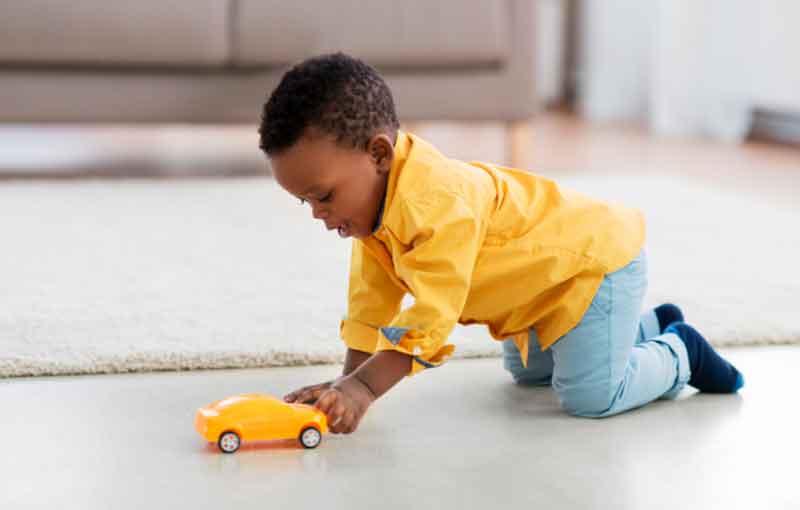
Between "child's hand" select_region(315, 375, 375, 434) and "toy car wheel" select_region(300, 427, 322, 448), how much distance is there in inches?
0.6

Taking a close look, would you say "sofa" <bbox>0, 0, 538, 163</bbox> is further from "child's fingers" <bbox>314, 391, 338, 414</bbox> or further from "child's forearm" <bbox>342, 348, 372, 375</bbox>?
"child's fingers" <bbox>314, 391, 338, 414</bbox>

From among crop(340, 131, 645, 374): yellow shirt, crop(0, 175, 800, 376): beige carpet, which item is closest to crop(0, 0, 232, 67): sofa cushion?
crop(0, 175, 800, 376): beige carpet

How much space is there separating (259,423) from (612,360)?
1.16 ft

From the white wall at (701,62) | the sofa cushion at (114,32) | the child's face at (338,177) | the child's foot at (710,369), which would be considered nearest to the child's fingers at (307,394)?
the child's face at (338,177)

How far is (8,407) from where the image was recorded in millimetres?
1166

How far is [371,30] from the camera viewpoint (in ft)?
8.87

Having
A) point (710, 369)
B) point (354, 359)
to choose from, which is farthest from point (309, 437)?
point (710, 369)

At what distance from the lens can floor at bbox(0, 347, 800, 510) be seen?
0.95 meters

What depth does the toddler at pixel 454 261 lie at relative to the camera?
3.39 ft

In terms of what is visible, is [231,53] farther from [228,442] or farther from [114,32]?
[228,442]

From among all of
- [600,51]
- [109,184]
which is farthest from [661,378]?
[600,51]

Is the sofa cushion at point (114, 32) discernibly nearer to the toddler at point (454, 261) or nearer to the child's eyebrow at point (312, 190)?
the toddler at point (454, 261)

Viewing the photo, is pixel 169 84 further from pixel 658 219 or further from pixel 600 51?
pixel 600 51

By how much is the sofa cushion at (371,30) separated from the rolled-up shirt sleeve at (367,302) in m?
1.59
